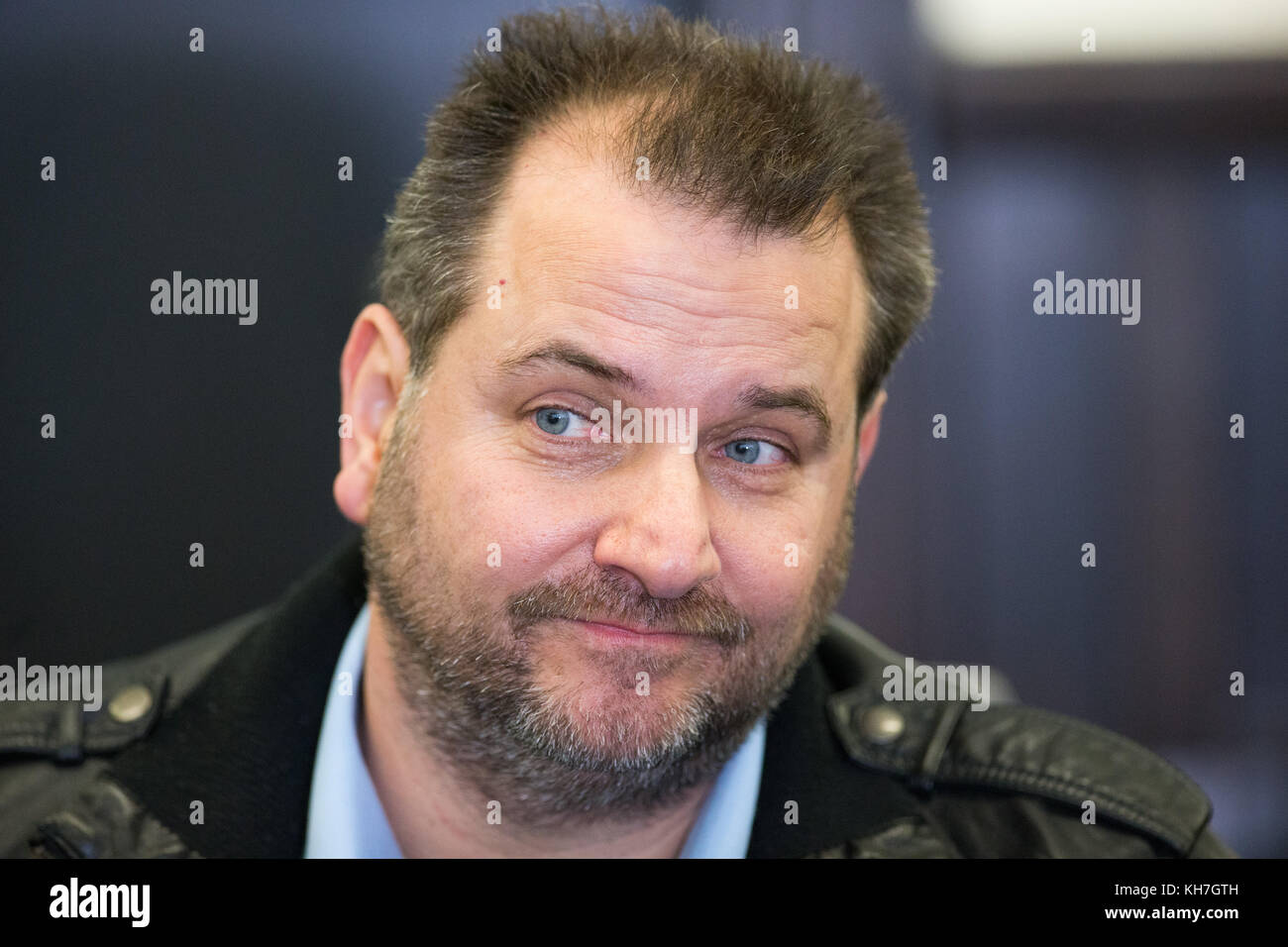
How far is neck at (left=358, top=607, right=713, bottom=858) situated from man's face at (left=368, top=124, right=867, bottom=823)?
0.06m

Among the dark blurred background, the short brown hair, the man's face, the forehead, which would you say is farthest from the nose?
the dark blurred background

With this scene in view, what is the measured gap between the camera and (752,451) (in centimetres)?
138

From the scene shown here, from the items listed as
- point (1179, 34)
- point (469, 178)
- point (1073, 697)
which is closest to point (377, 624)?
point (469, 178)

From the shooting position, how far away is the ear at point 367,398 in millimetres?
1521

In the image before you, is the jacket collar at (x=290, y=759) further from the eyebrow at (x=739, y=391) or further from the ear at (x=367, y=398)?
the eyebrow at (x=739, y=391)

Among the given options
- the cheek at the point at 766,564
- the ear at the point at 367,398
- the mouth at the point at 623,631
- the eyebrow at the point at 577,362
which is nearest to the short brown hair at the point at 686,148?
the ear at the point at 367,398

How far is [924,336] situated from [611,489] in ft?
2.76

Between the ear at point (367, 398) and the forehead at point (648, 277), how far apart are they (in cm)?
20

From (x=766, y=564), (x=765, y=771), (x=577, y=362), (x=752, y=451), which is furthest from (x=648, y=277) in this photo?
(x=765, y=771)

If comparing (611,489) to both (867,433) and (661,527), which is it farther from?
(867,433)

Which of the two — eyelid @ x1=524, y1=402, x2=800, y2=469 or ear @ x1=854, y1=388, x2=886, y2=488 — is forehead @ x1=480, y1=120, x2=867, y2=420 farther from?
ear @ x1=854, y1=388, x2=886, y2=488

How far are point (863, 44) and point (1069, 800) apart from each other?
1.17m

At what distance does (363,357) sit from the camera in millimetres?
1564
